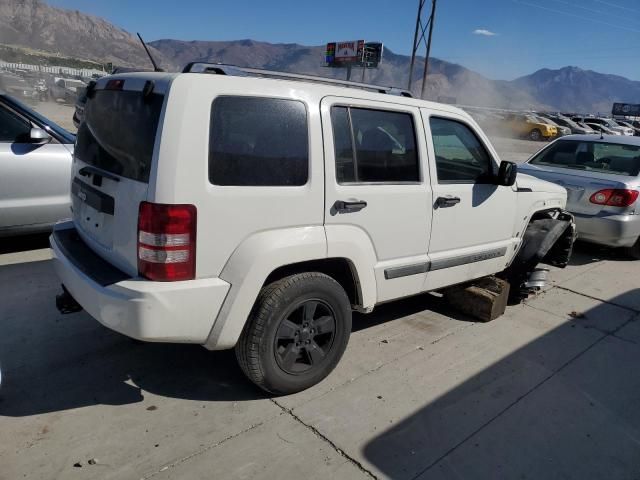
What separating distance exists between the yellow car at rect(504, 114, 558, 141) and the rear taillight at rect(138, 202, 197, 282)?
36.2 meters

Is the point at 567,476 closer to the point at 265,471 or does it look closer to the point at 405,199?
the point at 265,471

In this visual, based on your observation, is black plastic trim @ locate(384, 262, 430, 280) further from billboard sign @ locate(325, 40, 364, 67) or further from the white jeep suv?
billboard sign @ locate(325, 40, 364, 67)

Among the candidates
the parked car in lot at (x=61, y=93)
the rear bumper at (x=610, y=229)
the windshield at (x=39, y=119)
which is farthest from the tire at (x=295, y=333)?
the parked car in lot at (x=61, y=93)

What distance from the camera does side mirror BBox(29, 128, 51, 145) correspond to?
504cm

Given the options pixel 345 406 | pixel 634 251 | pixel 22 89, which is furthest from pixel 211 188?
pixel 22 89

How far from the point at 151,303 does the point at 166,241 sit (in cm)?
32

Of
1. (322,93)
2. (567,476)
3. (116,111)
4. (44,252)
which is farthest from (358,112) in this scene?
(44,252)

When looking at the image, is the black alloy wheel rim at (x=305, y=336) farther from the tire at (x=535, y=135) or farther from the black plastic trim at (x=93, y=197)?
the tire at (x=535, y=135)

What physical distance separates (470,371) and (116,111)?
2.87m

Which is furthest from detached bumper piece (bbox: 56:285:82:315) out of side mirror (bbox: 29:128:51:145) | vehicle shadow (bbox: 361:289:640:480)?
side mirror (bbox: 29:128:51:145)

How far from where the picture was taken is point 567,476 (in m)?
2.56

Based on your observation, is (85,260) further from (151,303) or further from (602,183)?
(602,183)

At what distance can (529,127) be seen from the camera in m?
35.1

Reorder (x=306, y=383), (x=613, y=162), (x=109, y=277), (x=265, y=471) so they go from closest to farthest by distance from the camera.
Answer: (x=265, y=471) < (x=109, y=277) < (x=306, y=383) < (x=613, y=162)
